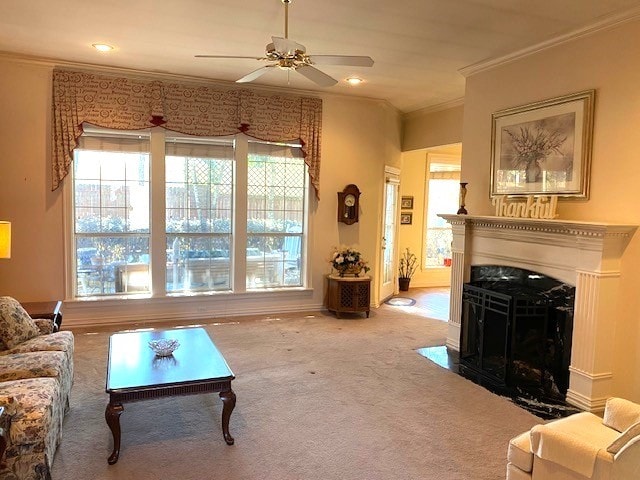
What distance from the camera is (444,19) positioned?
368 cm

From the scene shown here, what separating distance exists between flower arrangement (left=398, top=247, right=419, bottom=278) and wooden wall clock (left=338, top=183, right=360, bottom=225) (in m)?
2.39

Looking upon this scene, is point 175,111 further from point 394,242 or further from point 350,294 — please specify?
point 394,242

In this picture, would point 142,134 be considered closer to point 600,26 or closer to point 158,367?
point 158,367

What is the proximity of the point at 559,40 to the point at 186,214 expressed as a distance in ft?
14.9

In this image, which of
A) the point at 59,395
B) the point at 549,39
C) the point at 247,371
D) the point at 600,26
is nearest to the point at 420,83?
the point at 549,39

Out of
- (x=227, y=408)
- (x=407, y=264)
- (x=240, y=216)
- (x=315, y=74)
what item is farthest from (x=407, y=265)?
(x=227, y=408)

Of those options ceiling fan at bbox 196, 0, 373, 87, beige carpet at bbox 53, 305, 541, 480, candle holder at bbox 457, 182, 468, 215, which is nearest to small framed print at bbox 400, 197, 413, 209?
candle holder at bbox 457, 182, 468, 215

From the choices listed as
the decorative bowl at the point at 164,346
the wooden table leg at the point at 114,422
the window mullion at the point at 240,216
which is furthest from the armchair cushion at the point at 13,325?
the window mullion at the point at 240,216

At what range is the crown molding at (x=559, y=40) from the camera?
346 centimetres

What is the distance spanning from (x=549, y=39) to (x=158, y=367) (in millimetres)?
4117

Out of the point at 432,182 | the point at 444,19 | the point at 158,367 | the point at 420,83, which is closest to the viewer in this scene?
the point at 158,367

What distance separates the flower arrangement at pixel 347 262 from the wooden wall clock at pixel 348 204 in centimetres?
47

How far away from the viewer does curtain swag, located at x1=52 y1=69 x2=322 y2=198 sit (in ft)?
17.2

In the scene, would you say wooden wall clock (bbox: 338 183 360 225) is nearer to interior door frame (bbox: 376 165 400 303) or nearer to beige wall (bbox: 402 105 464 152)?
interior door frame (bbox: 376 165 400 303)
